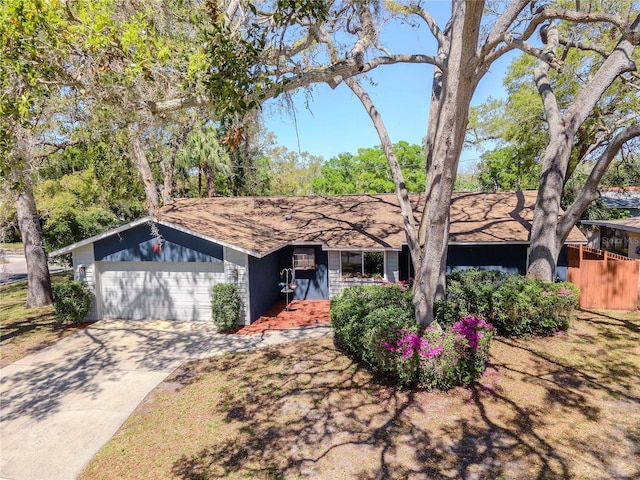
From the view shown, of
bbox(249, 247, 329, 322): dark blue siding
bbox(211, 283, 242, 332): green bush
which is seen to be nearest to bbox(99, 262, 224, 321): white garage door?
bbox(211, 283, 242, 332): green bush

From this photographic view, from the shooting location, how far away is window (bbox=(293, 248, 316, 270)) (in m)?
14.3

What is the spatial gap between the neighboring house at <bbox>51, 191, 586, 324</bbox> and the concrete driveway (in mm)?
1062

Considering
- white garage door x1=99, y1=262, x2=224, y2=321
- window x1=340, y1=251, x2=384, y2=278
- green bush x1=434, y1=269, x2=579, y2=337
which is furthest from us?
window x1=340, y1=251, x2=384, y2=278

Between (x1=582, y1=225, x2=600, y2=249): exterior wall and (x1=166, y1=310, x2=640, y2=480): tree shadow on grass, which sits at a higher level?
(x1=582, y1=225, x2=600, y2=249): exterior wall

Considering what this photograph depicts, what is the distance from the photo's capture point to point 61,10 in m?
5.76

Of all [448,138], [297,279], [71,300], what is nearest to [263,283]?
[297,279]

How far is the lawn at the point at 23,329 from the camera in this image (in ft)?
32.2

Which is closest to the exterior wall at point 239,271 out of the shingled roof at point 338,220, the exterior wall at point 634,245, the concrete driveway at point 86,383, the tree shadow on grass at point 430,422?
the shingled roof at point 338,220

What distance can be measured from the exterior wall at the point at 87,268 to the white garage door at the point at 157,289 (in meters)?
0.22

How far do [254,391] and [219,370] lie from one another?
4.70 feet

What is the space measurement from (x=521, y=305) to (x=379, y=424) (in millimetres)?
5389

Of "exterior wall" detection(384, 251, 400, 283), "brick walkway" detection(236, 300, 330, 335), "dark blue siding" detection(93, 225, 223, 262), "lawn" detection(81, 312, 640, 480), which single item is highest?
"dark blue siding" detection(93, 225, 223, 262)

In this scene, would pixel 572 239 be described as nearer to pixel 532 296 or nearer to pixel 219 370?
pixel 532 296

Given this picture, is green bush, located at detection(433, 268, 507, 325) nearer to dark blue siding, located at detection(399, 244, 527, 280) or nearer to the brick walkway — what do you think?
dark blue siding, located at detection(399, 244, 527, 280)
